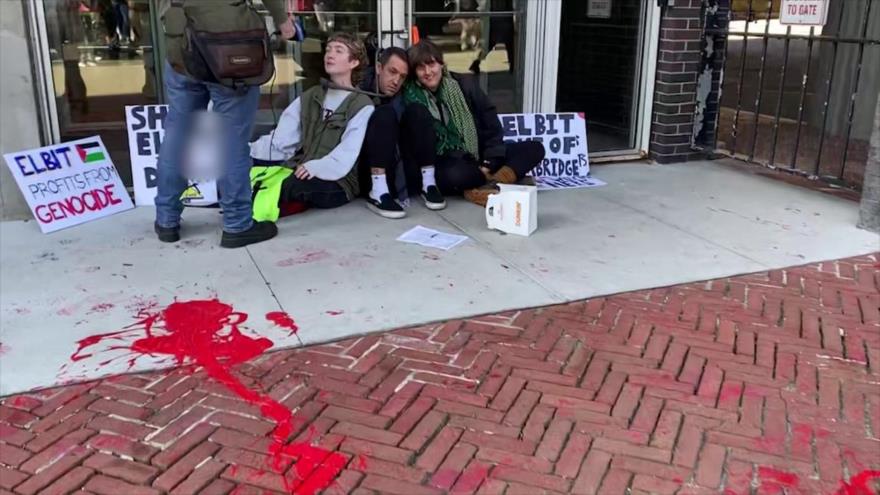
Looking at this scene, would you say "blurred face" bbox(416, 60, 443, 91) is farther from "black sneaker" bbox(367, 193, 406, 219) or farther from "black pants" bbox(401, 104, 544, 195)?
"black sneaker" bbox(367, 193, 406, 219)

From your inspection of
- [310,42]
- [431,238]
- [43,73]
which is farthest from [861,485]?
[43,73]

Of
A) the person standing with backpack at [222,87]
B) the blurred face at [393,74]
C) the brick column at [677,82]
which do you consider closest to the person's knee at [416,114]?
the blurred face at [393,74]

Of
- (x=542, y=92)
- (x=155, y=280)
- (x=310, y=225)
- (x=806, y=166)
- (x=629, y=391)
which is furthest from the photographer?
(x=806, y=166)

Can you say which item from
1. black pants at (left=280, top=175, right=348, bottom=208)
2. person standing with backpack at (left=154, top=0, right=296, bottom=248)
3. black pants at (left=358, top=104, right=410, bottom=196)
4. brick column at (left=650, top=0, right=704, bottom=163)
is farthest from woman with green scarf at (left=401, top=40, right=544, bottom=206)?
brick column at (left=650, top=0, right=704, bottom=163)

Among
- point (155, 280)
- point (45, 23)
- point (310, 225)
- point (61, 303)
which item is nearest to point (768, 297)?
point (310, 225)

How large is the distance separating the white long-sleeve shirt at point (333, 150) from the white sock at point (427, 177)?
1.44 ft

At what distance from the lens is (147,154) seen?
486 centimetres

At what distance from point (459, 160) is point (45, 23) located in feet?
8.05

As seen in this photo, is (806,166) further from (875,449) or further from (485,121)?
(875,449)

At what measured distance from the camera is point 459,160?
4.99 metres

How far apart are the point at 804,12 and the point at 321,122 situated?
3.07 meters

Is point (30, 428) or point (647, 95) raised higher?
point (647, 95)

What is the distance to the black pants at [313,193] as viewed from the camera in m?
4.66

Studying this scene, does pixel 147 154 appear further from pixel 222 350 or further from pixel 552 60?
pixel 552 60
